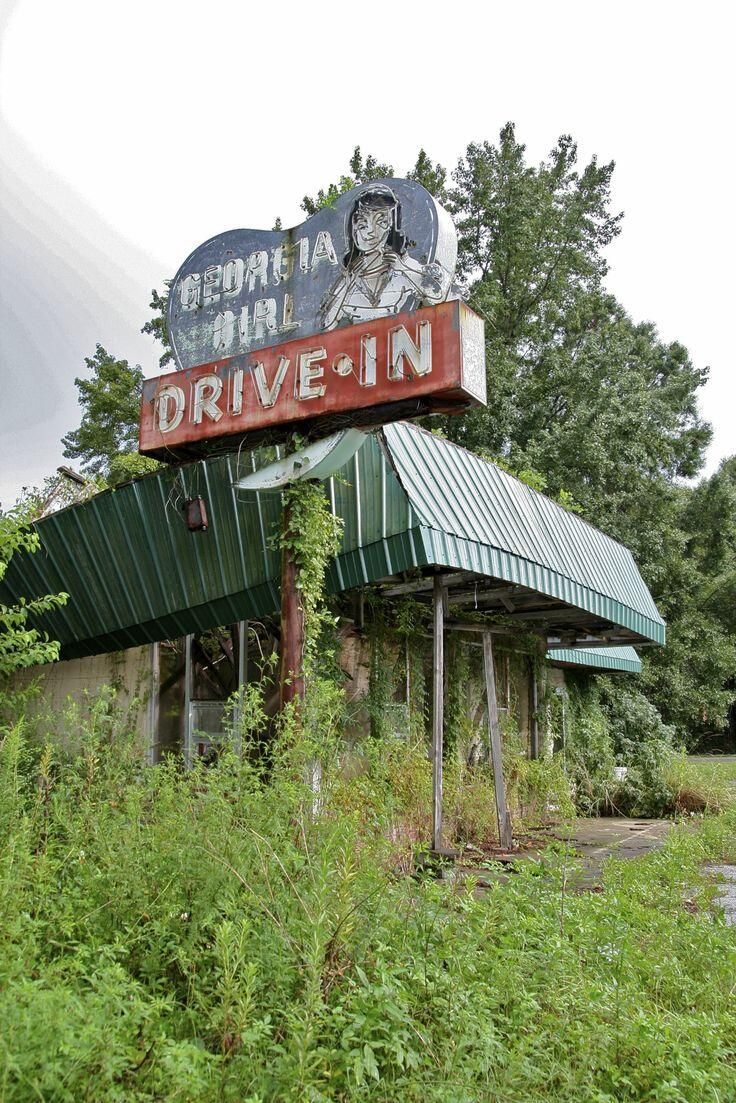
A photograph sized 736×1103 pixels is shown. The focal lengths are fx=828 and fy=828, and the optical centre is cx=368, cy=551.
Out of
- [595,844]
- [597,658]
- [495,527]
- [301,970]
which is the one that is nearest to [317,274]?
[495,527]

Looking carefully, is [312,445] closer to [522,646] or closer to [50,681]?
[50,681]

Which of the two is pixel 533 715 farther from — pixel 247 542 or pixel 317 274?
pixel 317 274

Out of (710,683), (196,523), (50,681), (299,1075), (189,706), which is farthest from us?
(710,683)

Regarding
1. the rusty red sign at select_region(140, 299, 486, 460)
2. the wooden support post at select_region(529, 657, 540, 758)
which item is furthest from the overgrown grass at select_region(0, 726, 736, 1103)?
the wooden support post at select_region(529, 657, 540, 758)

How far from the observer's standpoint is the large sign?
288 inches

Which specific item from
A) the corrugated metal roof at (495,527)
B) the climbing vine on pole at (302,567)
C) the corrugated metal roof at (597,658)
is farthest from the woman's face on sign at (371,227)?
the corrugated metal roof at (597,658)

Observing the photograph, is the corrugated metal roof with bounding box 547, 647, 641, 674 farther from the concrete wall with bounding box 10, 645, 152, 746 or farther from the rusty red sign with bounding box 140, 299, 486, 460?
the rusty red sign with bounding box 140, 299, 486, 460

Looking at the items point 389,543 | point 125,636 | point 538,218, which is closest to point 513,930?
point 389,543

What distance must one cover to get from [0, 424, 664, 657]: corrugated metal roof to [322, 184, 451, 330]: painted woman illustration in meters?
1.28

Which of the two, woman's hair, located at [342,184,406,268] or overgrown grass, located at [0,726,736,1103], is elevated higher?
woman's hair, located at [342,184,406,268]

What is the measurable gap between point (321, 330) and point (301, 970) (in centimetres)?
653

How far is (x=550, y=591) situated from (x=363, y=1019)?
23.9 feet

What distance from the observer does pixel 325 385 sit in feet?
25.4

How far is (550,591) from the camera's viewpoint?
9.91 m
